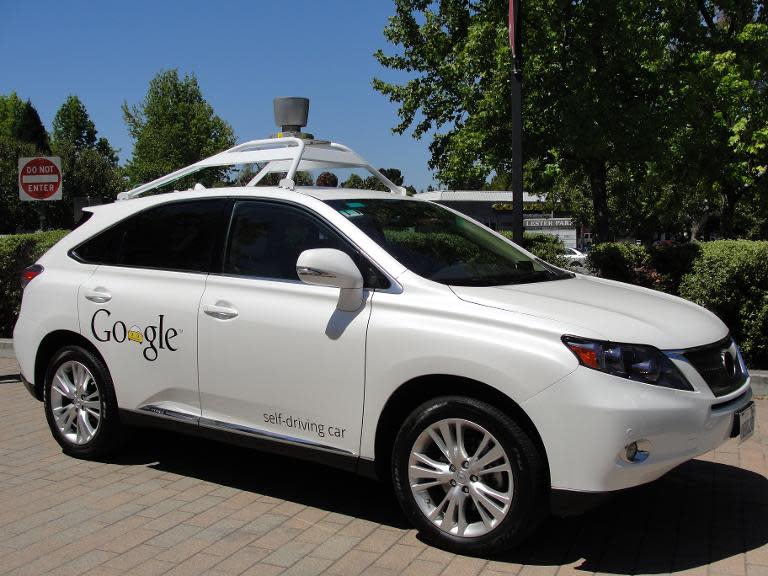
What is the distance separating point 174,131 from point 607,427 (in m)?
Answer: 38.6

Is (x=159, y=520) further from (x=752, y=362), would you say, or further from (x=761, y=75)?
(x=761, y=75)

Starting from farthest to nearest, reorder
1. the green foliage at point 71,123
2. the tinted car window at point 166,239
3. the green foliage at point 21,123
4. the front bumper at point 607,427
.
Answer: the green foliage at point 71,123, the green foliage at point 21,123, the tinted car window at point 166,239, the front bumper at point 607,427

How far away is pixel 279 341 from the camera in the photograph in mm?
4211

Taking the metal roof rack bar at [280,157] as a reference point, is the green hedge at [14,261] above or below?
below

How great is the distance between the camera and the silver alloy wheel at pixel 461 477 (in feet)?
11.9

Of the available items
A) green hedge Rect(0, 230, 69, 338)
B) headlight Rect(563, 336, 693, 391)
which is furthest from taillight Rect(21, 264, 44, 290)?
green hedge Rect(0, 230, 69, 338)

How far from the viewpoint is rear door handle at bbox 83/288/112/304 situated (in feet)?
16.4

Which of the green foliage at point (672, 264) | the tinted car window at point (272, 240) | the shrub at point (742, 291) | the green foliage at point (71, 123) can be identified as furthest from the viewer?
the green foliage at point (71, 123)

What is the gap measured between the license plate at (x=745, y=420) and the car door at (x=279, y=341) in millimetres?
1835

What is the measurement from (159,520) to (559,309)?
7.94ft

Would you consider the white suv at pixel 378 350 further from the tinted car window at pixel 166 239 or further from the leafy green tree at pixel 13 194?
the leafy green tree at pixel 13 194

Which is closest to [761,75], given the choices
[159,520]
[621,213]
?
[159,520]

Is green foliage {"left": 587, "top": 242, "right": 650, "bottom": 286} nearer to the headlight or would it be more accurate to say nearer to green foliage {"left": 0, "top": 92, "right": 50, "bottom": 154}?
the headlight

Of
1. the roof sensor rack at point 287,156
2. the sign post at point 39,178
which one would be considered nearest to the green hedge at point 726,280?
the roof sensor rack at point 287,156
